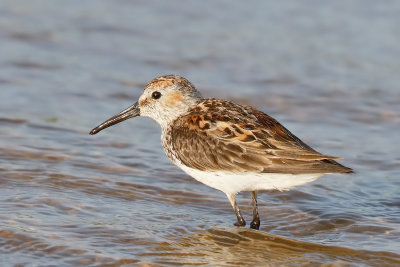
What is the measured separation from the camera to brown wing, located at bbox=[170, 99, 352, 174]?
8.77m

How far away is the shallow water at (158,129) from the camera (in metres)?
8.87

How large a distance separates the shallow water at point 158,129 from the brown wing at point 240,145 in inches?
35.3

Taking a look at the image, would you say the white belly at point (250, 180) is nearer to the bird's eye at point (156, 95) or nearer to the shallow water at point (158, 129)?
the shallow water at point (158, 129)

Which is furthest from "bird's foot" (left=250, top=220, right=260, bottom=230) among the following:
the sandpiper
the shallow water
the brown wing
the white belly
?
the brown wing

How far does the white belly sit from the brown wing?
0.09 meters

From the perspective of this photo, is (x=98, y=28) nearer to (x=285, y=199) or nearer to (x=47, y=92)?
(x=47, y=92)

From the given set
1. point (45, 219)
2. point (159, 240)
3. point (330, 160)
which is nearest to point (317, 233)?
→ point (330, 160)

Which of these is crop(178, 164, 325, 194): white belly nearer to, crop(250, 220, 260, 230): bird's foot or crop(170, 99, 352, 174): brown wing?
crop(170, 99, 352, 174): brown wing

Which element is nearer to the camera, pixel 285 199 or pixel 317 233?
pixel 317 233

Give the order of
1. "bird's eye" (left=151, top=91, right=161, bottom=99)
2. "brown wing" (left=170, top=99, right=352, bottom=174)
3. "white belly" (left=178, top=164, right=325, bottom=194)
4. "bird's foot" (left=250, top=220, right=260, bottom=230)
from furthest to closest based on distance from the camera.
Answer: "bird's eye" (left=151, top=91, right=161, bottom=99) → "bird's foot" (left=250, top=220, right=260, bottom=230) → "white belly" (left=178, top=164, right=325, bottom=194) → "brown wing" (left=170, top=99, right=352, bottom=174)

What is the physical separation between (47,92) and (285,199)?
5679 mm

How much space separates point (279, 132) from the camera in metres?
9.29

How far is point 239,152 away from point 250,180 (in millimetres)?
342

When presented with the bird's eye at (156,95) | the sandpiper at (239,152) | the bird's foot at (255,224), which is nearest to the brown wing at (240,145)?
the sandpiper at (239,152)
